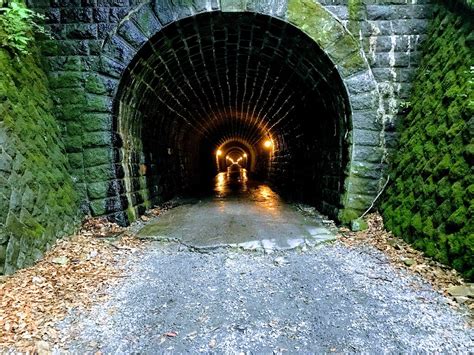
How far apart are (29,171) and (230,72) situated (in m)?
5.38

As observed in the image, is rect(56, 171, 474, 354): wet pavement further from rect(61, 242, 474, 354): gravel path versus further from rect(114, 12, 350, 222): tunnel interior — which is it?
rect(114, 12, 350, 222): tunnel interior

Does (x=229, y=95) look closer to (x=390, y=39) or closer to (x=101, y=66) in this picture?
(x=101, y=66)

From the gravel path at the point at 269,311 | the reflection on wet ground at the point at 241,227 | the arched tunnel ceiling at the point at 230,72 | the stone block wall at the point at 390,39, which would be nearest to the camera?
the gravel path at the point at 269,311

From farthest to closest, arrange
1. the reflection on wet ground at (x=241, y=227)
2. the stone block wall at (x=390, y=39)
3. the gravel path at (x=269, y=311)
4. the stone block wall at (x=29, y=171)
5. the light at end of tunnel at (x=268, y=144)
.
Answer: the light at end of tunnel at (x=268, y=144) → the stone block wall at (x=390, y=39) → the reflection on wet ground at (x=241, y=227) → the stone block wall at (x=29, y=171) → the gravel path at (x=269, y=311)

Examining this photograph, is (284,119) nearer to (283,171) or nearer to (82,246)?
(283,171)

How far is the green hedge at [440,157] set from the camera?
3.42m

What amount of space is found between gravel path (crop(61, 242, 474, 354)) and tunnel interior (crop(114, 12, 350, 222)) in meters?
2.33

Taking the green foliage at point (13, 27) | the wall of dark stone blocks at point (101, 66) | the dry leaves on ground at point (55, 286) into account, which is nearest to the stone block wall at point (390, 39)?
the wall of dark stone blocks at point (101, 66)

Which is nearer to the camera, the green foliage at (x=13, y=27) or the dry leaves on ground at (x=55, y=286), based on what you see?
the dry leaves on ground at (x=55, y=286)

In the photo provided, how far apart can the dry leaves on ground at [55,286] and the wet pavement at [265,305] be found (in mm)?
184

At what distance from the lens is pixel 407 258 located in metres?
3.84

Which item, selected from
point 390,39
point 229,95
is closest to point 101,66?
point 390,39

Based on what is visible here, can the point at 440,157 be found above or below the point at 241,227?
above

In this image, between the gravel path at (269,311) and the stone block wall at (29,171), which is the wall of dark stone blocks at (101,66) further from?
the gravel path at (269,311)
